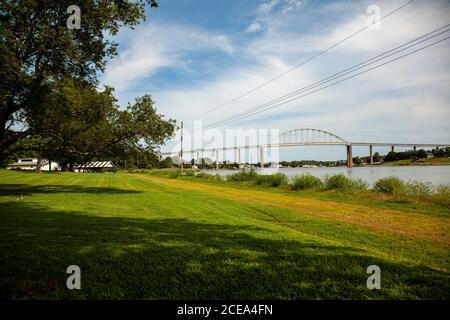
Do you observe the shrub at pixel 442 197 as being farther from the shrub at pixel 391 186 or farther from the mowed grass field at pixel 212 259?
the mowed grass field at pixel 212 259

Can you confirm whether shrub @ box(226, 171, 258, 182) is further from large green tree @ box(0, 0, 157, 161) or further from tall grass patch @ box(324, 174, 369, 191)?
large green tree @ box(0, 0, 157, 161)

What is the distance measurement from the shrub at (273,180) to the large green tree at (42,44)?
19883mm

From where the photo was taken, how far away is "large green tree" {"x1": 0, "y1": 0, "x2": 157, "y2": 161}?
47.3 ft

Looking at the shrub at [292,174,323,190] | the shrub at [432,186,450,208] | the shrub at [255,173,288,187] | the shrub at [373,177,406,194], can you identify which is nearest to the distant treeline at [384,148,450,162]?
the shrub at [255,173,288,187]

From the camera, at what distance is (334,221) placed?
34.6 feet

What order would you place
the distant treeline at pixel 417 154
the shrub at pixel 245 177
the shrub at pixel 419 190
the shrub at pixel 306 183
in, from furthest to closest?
the distant treeline at pixel 417 154
the shrub at pixel 245 177
the shrub at pixel 306 183
the shrub at pixel 419 190

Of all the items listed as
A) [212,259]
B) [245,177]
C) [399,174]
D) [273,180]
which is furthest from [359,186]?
[399,174]

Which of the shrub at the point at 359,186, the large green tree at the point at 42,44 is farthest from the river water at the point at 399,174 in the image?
the large green tree at the point at 42,44

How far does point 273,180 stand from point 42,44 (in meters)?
23.0

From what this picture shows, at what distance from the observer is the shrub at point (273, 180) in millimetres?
30212

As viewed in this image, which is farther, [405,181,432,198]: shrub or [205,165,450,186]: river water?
[205,165,450,186]: river water

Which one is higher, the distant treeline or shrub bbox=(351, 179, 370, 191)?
the distant treeline

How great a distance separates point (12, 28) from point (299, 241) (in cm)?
1752

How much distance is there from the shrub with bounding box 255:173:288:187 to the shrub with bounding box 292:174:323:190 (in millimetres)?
2858
